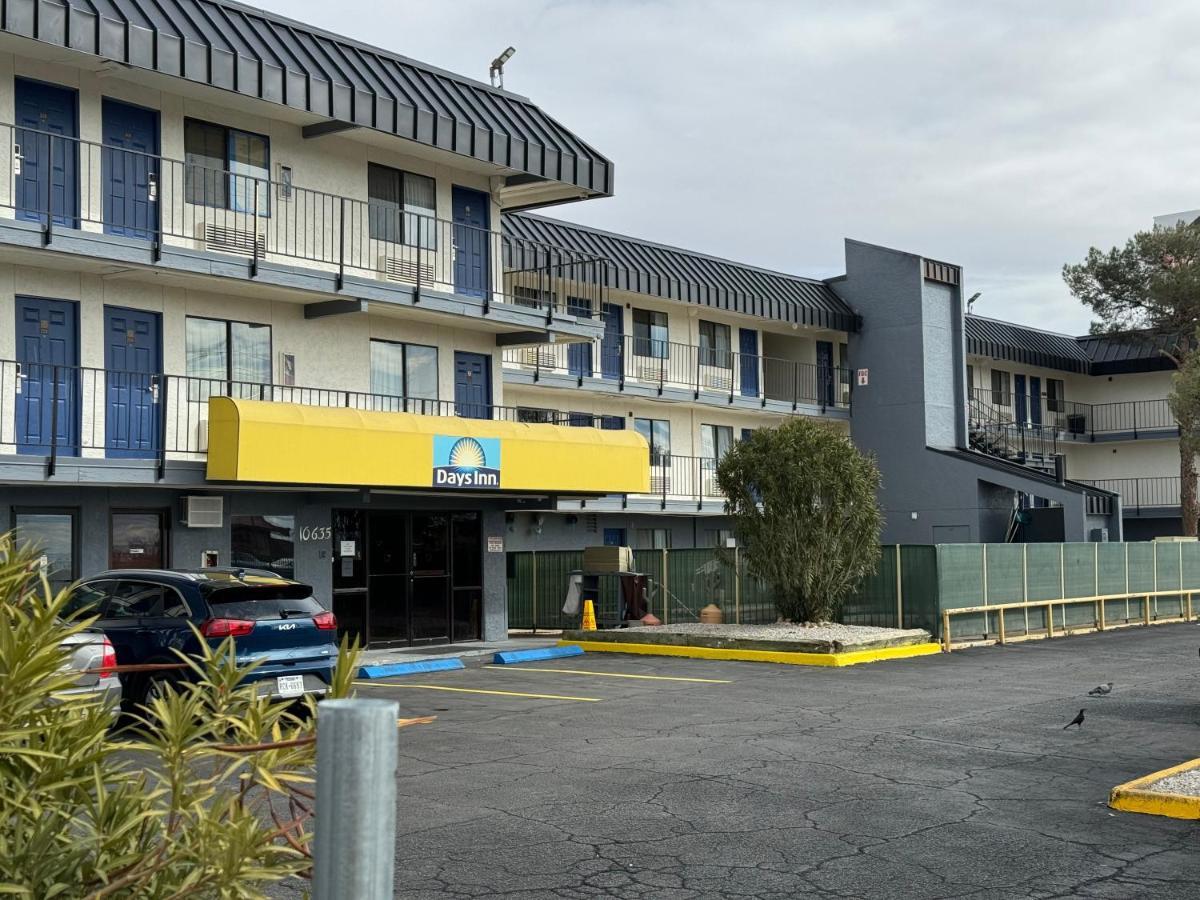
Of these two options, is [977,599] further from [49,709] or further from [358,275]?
[49,709]

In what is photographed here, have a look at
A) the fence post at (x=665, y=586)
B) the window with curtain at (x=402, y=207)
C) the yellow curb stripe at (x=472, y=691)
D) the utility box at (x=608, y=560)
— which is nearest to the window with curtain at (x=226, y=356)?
the window with curtain at (x=402, y=207)

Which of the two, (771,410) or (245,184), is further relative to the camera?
(771,410)

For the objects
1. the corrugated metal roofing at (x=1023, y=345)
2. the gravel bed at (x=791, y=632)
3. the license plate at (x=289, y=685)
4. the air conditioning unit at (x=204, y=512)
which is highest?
the corrugated metal roofing at (x=1023, y=345)

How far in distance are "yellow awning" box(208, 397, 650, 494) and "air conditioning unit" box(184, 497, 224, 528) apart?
1.24 metres

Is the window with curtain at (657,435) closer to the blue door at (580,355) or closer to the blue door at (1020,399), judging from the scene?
the blue door at (580,355)

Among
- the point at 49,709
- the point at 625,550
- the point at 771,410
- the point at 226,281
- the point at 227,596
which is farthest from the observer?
the point at 771,410

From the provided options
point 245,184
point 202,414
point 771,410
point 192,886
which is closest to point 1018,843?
point 192,886

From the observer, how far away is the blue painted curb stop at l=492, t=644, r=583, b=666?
75.7ft

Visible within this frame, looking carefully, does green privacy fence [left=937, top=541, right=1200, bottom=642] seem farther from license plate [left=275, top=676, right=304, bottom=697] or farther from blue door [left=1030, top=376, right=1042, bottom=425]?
blue door [left=1030, top=376, right=1042, bottom=425]

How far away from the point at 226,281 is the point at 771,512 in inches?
411

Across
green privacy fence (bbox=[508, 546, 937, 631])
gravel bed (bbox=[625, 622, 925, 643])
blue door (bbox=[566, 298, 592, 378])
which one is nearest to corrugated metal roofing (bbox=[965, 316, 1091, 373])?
blue door (bbox=[566, 298, 592, 378])

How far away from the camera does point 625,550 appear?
92.9 feet

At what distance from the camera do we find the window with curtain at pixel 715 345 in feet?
129

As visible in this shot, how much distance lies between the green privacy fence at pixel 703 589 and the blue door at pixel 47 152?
517 inches
